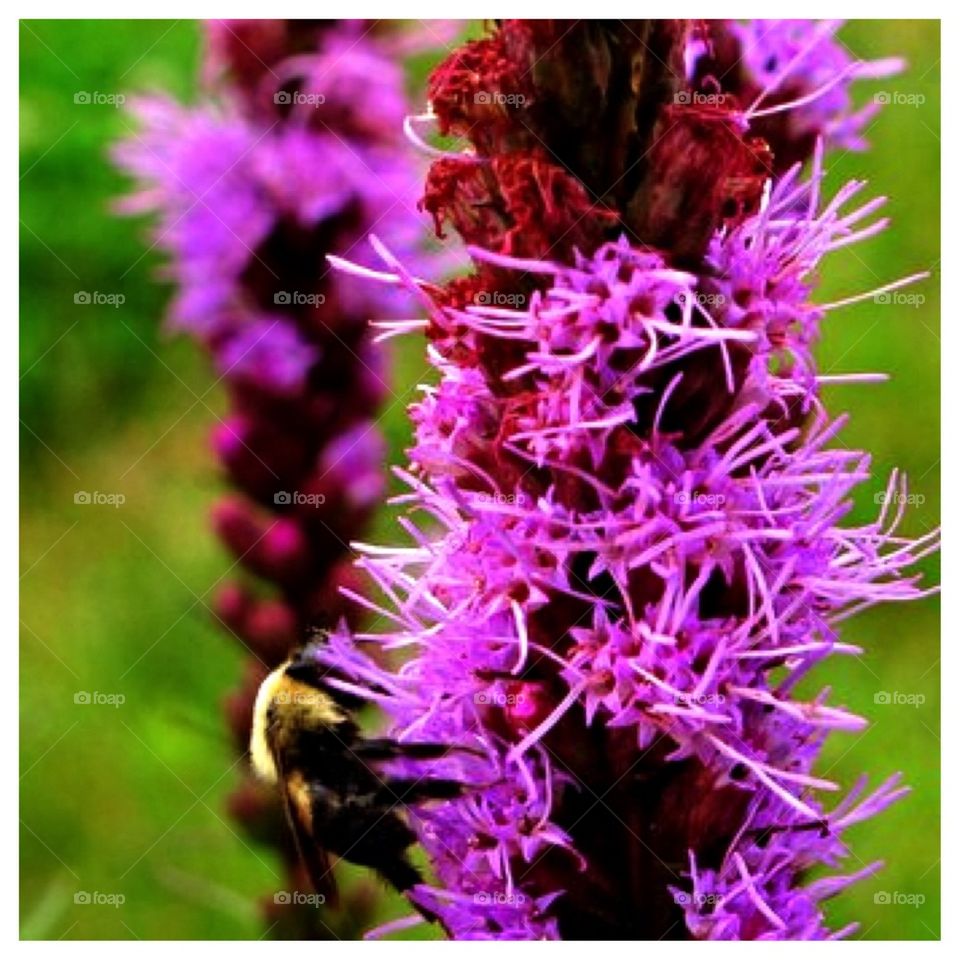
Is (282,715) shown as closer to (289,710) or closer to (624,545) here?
(289,710)

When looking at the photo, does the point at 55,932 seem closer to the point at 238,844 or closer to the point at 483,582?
the point at 238,844

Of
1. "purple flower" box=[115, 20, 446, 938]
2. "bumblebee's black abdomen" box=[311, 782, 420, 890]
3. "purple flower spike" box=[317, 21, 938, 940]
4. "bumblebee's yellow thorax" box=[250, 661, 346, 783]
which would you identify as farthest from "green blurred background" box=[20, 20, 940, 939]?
"purple flower spike" box=[317, 21, 938, 940]

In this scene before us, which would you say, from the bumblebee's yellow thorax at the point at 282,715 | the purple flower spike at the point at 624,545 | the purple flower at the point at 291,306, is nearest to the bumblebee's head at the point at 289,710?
the bumblebee's yellow thorax at the point at 282,715

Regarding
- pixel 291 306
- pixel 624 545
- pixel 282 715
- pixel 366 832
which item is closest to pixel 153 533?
pixel 291 306

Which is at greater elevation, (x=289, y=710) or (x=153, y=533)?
(x=153, y=533)

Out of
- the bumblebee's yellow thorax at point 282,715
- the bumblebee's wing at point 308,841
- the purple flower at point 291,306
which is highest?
the purple flower at point 291,306

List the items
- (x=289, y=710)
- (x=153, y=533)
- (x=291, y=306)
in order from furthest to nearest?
1. (x=153, y=533)
2. (x=291, y=306)
3. (x=289, y=710)

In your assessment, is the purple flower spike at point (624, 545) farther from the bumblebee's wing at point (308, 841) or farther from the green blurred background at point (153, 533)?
the green blurred background at point (153, 533)
